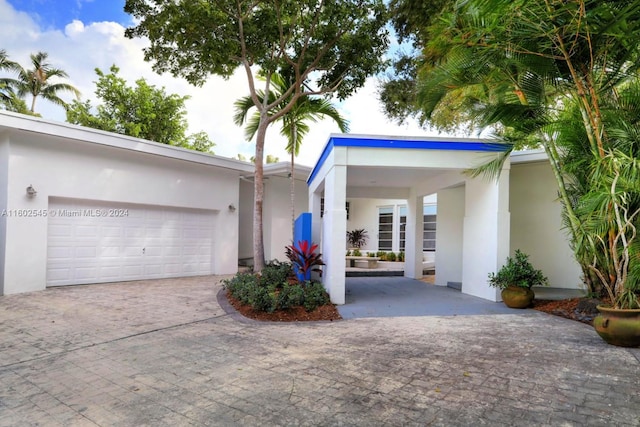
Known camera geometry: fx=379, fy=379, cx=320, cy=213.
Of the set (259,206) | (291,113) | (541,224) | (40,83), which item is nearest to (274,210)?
(291,113)

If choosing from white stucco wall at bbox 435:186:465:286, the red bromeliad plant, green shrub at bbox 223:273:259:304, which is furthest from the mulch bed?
green shrub at bbox 223:273:259:304

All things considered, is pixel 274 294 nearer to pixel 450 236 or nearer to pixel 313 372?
pixel 313 372

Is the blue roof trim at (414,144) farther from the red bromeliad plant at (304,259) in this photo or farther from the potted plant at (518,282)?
the potted plant at (518,282)

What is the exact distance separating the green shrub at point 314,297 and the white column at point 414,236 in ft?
18.4

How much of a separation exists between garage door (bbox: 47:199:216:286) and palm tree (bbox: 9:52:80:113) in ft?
57.5

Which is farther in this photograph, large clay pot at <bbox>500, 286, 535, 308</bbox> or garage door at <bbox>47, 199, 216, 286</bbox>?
garage door at <bbox>47, 199, 216, 286</bbox>

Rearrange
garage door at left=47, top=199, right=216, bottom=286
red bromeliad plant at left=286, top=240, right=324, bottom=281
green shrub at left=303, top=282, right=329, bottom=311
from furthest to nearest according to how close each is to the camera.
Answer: garage door at left=47, top=199, right=216, bottom=286 → red bromeliad plant at left=286, top=240, right=324, bottom=281 → green shrub at left=303, top=282, right=329, bottom=311

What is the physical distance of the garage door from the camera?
9.88 m

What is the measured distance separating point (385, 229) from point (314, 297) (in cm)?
1281

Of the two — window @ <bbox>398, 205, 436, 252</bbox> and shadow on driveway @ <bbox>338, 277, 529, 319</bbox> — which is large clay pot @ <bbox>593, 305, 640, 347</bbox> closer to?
shadow on driveway @ <bbox>338, 277, 529, 319</bbox>

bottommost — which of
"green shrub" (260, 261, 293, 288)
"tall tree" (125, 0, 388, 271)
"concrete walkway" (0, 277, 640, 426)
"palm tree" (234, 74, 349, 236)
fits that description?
"concrete walkway" (0, 277, 640, 426)

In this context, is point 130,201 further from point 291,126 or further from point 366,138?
point 366,138

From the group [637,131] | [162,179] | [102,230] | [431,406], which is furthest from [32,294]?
[637,131]

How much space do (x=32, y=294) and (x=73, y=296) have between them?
1109mm
